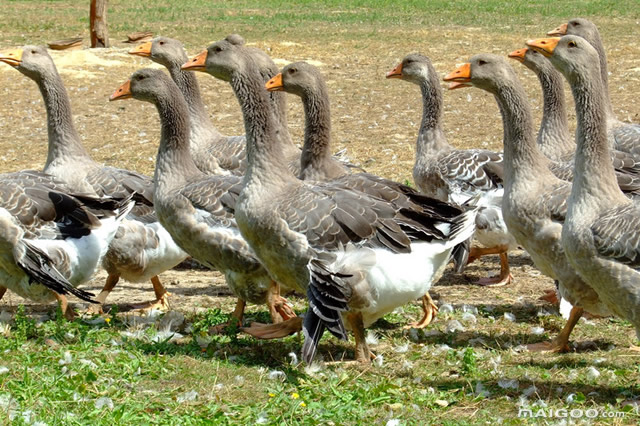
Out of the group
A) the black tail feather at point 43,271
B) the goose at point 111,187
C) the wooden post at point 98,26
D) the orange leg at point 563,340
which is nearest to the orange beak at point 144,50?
the goose at point 111,187

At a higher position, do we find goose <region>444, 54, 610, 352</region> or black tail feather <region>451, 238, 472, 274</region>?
goose <region>444, 54, 610, 352</region>

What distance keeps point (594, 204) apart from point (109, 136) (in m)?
9.32

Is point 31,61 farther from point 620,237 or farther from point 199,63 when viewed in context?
point 620,237

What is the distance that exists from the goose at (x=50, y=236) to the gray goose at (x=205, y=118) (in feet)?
7.71

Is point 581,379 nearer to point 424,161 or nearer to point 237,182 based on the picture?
point 237,182

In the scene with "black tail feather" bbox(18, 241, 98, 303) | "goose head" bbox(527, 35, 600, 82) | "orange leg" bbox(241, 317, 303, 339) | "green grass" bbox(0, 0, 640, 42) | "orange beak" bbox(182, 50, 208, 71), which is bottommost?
"green grass" bbox(0, 0, 640, 42)

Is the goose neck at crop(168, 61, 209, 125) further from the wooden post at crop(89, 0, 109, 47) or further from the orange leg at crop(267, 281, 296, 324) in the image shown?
the wooden post at crop(89, 0, 109, 47)

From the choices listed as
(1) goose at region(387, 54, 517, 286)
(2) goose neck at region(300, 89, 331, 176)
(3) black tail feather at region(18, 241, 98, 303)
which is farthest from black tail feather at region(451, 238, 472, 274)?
(3) black tail feather at region(18, 241, 98, 303)

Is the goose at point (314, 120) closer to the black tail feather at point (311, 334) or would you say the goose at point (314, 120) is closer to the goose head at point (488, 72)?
the goose head at point (488, 72)

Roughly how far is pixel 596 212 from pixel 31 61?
17.8 ft

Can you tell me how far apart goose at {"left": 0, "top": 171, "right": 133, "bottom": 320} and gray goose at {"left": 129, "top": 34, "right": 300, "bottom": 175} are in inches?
92.6

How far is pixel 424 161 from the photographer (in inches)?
350

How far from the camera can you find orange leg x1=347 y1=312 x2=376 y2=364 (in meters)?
5.77

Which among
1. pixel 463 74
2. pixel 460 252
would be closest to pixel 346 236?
pixel 460 252
